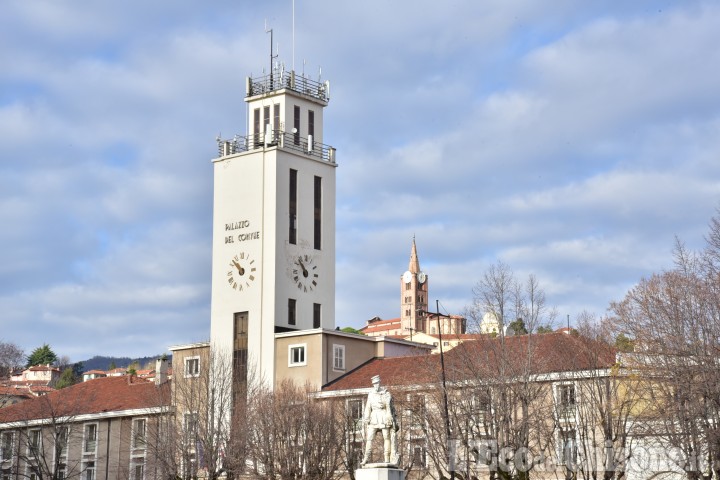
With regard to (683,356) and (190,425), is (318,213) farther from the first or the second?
(683,356)

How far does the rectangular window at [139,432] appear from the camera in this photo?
7681 centimetres

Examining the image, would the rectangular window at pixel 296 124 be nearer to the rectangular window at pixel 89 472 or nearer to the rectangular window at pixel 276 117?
the rectangular window at pixel 276 117

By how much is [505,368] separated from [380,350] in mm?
24165

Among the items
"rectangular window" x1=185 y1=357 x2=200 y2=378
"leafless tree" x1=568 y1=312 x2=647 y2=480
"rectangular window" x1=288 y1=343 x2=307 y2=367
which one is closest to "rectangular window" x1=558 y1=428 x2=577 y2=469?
"leafless tree" x1=568 y1=312 x2=647 y2=480

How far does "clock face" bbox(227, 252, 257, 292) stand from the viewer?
81438 millimetres

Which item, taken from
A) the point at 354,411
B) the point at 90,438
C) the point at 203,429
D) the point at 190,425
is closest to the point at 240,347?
the point at 190,425

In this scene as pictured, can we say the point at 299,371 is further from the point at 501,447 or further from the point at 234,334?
the point at 501,447

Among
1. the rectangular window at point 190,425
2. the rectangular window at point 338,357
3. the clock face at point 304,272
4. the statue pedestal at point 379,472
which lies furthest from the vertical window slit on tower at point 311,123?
the statue pedestal at point 379,472

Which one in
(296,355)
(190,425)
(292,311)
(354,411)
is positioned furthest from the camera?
(292,311)

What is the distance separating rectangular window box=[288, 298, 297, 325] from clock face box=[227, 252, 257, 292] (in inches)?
119

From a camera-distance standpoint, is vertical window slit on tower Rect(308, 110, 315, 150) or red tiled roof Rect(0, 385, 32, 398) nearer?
vertical window slit on tower Rect(308, 110, 315, 150)

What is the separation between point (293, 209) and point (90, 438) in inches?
871

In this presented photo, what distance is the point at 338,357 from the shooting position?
7775cm

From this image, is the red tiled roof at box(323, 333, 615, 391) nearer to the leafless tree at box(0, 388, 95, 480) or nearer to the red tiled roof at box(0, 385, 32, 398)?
the leafless tree at box(0, 388, 95, 480)
